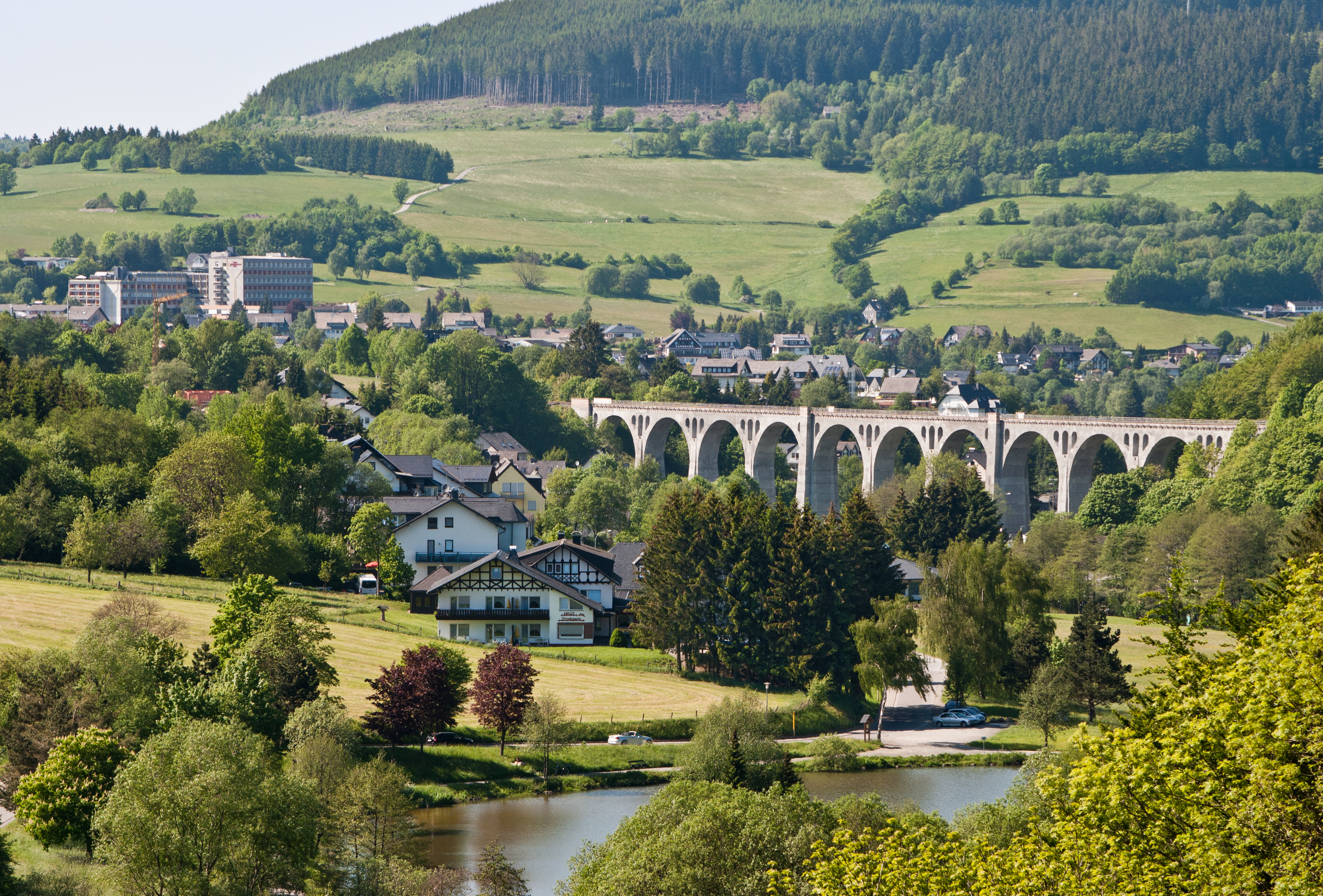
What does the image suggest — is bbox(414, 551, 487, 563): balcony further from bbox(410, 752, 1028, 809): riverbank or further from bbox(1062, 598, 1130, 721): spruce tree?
bbox(1062, 598, 1130, 721): spruce tree

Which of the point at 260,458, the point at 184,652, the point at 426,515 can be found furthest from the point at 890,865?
the point at 260,458

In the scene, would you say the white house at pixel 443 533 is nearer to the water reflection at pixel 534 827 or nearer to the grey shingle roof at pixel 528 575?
the grey shingle roof at pixel 528 575

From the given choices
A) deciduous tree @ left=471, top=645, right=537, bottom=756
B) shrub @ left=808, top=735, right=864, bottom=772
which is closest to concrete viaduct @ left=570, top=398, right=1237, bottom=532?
shrub @ left=808, top=735, right=864, bottom=772

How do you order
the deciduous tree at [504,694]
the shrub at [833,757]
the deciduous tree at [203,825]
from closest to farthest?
the deciduous tree at [203,825], the deciduous tree at [504,694], the shrub at [833,757]

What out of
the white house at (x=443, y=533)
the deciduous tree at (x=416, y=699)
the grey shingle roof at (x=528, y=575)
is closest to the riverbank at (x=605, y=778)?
the deciduous tree at (x=416, y=699)

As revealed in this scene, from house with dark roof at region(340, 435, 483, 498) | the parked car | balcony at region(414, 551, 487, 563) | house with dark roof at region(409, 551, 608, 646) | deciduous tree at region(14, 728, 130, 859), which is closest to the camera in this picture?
Result: deciduous tree at region(14, 728, 130, 859)

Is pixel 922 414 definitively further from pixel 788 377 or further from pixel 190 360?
pixel 190 360

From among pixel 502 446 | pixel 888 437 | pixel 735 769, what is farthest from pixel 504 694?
pixel 888 437

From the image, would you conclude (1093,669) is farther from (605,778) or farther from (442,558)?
(442,558)
